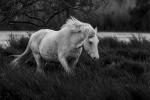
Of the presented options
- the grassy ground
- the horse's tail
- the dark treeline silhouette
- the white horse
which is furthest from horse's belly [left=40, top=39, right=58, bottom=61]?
the dark treeline silhouette

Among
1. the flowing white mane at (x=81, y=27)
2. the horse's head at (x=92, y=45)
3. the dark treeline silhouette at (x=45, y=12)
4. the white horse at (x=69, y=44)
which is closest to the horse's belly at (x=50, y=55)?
the white horse at (x=69, y=44)

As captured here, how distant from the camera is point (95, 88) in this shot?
16.2 feet

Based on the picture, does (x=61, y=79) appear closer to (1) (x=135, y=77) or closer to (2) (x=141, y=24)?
(1) (x=135, y=77)

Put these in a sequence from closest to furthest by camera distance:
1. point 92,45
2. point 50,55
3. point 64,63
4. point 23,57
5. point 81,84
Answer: point 81,84
point 92,45
point 64,63
point 50,55
point 23,57

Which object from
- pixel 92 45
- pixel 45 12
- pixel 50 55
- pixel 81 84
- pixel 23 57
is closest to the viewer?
pixel 81 84

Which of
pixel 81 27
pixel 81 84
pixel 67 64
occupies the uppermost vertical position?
pixel 81 27

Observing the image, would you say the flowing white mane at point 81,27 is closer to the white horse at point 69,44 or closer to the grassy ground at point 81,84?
the white horse at point 69,44

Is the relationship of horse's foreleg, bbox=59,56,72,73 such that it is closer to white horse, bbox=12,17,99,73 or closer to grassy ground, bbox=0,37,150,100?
white horse, bbox=12,17,99,73

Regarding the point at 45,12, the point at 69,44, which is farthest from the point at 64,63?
the point at 45,12

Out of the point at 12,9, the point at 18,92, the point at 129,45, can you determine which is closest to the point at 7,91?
the point at 18,92

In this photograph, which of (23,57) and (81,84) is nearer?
(81,84)

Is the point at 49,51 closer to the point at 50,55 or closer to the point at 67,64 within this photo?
the point at 50,55

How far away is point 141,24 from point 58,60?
45.5 feet

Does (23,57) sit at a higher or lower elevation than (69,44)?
lower
